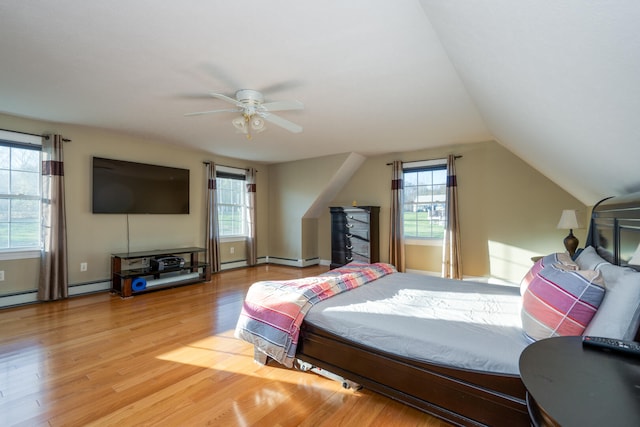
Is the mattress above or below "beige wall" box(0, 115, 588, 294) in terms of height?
below

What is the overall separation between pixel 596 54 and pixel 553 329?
1.21 metres

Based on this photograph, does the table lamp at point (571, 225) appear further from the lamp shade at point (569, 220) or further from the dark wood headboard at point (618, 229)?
the dark wood headboard at point (618, 229)

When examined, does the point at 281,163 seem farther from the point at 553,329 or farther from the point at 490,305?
the point at 553,329

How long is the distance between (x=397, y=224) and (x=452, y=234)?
38.4 inches

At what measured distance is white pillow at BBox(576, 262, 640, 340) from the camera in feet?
3.97

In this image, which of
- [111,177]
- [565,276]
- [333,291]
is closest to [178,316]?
[333,291]

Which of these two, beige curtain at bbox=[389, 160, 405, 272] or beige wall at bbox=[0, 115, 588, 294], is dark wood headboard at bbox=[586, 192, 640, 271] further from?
beige curtain at bbox=[389, 160, 405, 272]

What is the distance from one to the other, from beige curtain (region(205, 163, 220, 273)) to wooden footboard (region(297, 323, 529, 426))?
13.0 ft

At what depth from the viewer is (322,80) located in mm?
2668

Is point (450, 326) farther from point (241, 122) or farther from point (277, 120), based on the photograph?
point (241, 122)

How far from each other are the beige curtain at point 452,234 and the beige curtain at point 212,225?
412cm

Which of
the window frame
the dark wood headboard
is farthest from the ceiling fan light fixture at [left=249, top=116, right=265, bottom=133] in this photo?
the window frame

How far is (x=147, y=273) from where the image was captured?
441 cm

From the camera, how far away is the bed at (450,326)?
4.64 feet
